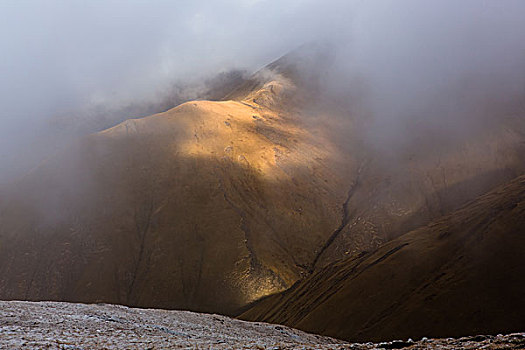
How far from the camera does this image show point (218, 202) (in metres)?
91.8

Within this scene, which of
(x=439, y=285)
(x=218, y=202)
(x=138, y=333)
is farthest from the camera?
(x=218, y=202)

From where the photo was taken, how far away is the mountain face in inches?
3169

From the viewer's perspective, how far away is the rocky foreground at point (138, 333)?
1250cm

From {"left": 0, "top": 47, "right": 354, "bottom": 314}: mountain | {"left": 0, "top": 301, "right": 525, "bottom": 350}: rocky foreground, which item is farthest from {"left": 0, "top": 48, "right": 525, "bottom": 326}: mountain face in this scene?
{"left": 0, "top": 301, "right": 525, "bottom": 350}: rocky foreground

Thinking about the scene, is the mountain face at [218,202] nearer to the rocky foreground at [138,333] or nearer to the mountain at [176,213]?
the mountain at [176,213]

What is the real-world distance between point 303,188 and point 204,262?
96.1 feet

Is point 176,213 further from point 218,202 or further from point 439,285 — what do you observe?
point 439,285

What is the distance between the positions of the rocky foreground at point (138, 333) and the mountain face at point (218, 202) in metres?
46.8

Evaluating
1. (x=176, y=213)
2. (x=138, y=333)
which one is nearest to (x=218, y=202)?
(x=176, y=213)

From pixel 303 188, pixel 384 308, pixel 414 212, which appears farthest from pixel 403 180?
pixel 384 308

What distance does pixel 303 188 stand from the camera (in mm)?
99625

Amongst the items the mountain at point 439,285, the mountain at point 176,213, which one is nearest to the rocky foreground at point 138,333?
the mountain at point 439,285

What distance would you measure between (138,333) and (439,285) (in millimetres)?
22475

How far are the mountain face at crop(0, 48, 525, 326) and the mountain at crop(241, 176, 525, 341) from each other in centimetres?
3361
